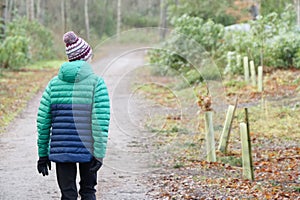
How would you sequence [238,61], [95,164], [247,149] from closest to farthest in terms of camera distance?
[95,164] → [247,149] → [238,61]

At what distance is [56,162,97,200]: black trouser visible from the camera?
547 centimetres

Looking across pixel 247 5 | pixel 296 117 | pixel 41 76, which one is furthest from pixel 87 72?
pixel 247 5

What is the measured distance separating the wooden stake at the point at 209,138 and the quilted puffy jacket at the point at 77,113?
383 centimetres

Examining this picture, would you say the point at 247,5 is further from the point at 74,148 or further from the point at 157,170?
the point at 74,148

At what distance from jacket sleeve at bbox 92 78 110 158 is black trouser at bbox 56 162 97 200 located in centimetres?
22

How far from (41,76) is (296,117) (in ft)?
47.4

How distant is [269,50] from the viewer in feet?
69.4

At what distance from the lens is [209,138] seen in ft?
29.8

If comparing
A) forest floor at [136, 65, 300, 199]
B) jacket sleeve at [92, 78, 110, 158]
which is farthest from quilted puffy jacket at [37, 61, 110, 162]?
forest floor at [136, 65, 300, 199]

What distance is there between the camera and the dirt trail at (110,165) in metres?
7.47

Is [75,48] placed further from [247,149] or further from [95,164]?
[247,149]

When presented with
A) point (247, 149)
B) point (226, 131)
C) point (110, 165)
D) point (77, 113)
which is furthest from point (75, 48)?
point (226, 131)

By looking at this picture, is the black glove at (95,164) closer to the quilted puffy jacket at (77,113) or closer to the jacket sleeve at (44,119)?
the quilted puffy jacket at (77,113)

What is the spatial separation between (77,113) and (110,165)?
2.23 m
